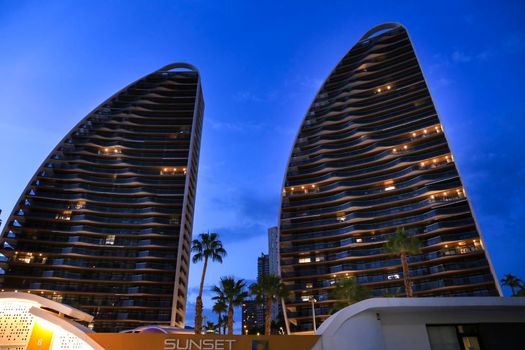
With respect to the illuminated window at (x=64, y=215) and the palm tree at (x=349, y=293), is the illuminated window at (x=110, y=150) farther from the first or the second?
the palm tree at (x=349, y=293)

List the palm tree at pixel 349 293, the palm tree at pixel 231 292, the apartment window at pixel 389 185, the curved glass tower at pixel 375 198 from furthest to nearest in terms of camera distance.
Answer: the apartment window at pixel 389 185
the curved glass tower at pixel 375 198
the palm tree at pixel 349 293
the palm tree at pixel 231 292

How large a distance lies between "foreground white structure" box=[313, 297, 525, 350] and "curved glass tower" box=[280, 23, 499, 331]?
135 ft

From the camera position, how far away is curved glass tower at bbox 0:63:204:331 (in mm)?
65438

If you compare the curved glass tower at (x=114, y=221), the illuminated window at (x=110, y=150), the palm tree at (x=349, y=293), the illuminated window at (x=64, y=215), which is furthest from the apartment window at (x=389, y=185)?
the illuminated window at (x=64, y=215)

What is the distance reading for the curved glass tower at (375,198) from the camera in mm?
58156

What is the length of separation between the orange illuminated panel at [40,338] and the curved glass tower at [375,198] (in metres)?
51.2

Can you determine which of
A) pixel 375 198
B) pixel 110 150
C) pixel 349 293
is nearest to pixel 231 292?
pixel 349 293

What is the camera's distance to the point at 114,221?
74.4m

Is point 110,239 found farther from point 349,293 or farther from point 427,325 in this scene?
point 427,325

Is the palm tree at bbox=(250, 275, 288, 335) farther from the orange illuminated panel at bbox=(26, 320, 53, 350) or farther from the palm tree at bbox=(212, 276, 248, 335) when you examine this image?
the orange illuminated panel at bbox=(26, 320, 53, 350)

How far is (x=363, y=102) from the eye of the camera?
84.6 meters

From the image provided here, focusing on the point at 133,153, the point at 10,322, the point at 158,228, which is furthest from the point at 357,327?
the point at 133,153

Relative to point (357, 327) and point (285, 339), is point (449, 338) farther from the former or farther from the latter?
point (285, 339)

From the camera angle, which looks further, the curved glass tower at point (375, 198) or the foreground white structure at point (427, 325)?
the curved glass tower at point (375, 198)
